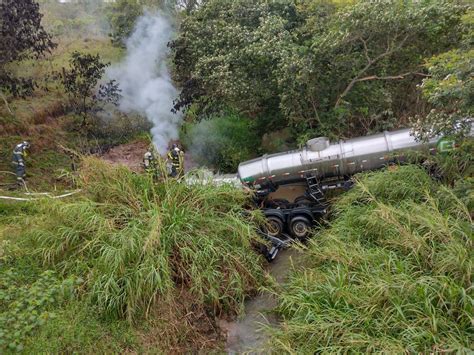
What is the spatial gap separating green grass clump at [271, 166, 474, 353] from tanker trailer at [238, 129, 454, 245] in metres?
1.88

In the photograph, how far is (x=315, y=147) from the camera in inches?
429

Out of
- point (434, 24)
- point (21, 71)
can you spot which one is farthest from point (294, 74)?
point (21, 71)

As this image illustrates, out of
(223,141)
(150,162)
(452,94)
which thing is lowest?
(452,94)

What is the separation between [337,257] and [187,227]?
3.00 m

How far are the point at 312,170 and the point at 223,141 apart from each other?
562 centimetres

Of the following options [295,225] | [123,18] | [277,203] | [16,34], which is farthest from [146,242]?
[123,18]

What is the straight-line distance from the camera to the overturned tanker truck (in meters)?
10.4

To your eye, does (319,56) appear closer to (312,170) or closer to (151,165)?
(312,170)

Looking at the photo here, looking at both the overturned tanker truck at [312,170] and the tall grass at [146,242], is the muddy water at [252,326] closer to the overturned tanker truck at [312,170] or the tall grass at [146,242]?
the tall grass at [146,242]

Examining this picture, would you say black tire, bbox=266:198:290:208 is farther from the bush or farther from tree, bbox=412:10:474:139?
tree, bbox=412:10:474:139

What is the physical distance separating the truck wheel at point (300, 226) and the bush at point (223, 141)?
4.86 metres

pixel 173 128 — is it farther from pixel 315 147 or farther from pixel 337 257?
pixel 337 257

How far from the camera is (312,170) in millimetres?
10898

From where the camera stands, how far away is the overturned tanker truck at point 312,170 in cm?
1038
